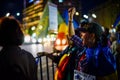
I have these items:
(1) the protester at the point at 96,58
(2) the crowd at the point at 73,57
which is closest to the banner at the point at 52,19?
(2) the crowd at the point at 73,57

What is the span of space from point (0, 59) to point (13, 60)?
0.16 metres

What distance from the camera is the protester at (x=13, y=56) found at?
2.88 m

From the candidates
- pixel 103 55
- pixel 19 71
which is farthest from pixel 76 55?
pixel 19 71

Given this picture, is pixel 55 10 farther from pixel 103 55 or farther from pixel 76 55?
pixel 103 55

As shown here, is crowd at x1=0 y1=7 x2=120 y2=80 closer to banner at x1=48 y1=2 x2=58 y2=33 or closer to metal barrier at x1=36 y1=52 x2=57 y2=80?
metal barrier at x1=36 y1=52 x2=57 y2=80

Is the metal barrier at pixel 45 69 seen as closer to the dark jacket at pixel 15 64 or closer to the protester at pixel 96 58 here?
the protester at pixel 96 58

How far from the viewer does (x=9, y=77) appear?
287cm

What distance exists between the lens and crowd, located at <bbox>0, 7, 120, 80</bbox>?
294cm

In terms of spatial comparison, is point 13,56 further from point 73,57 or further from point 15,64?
point 73,57

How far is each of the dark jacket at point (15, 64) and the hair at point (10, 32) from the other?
0.08 m

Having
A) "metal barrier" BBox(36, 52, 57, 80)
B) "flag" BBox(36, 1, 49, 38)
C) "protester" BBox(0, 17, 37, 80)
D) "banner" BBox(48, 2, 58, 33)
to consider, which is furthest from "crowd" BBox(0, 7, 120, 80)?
"flag" BBox(36, 1, 49, 38)

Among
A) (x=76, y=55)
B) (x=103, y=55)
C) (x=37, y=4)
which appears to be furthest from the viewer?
(x=37, y=4)

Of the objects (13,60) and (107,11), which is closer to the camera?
(13,60)

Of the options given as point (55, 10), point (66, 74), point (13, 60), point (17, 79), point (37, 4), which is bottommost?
point (66, 74)
